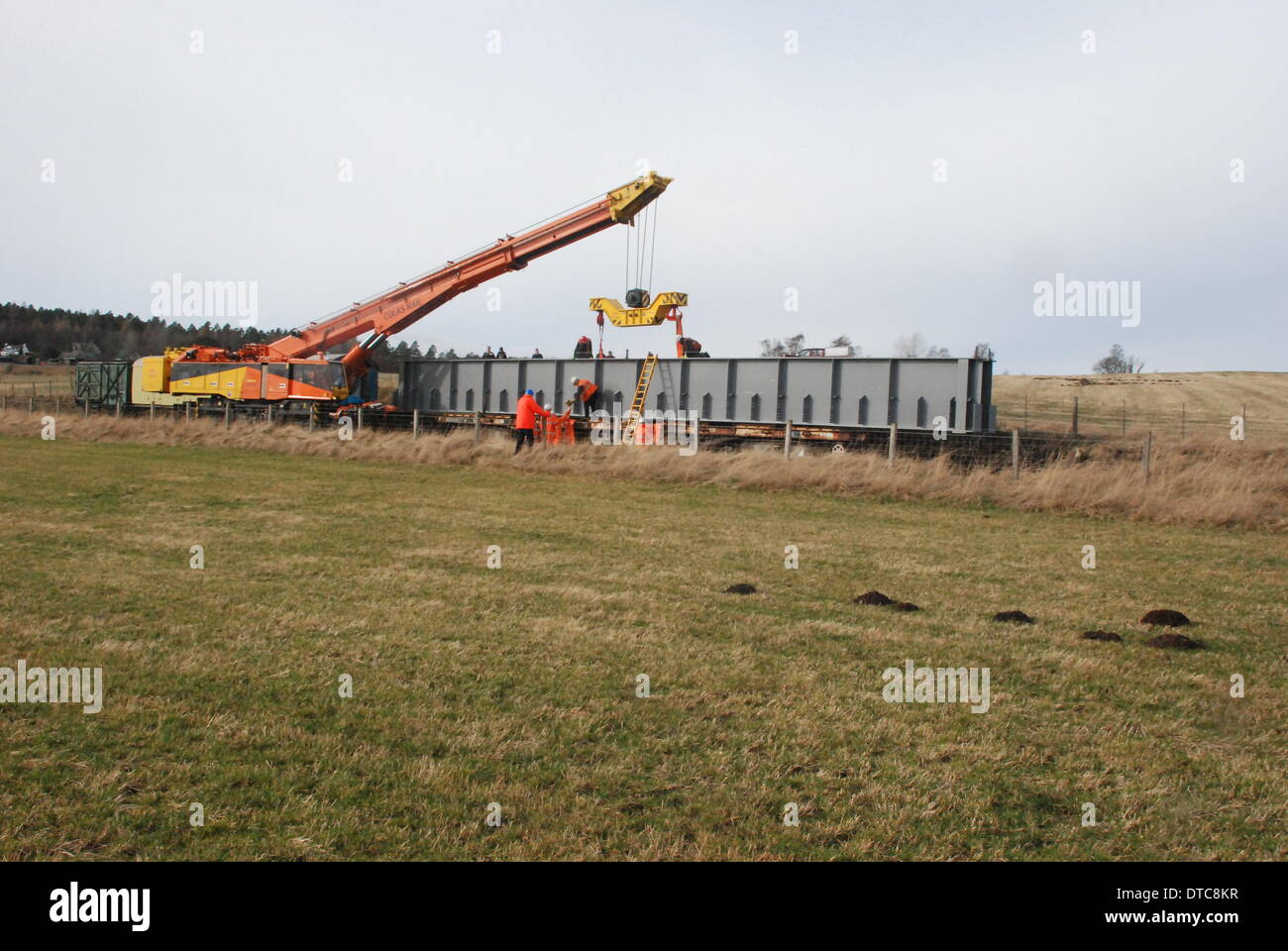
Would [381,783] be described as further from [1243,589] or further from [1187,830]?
[1243,589]

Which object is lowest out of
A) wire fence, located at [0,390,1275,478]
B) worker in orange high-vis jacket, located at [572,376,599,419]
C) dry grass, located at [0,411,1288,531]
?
dry grass, located at [0,411,1288,531]

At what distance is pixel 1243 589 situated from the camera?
30.3 ft

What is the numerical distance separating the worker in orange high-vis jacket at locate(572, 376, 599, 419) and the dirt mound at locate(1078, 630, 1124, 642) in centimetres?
1902

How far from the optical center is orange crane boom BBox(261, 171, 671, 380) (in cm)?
2302

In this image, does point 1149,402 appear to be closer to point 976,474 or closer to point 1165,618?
point 976,474

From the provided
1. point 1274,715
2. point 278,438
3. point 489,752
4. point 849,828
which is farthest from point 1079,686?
point 278,438

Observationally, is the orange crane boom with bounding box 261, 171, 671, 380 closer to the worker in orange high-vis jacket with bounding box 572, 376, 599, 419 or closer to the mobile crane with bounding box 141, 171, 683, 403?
the mobile crane with bounding box 141, 171, 683, 403

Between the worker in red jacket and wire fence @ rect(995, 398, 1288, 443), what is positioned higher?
wire fence @ rect(995, 398, 1288, 443)

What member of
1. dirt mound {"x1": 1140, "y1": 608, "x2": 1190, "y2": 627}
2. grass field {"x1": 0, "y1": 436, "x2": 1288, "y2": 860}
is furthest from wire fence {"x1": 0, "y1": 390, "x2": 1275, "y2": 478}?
dirt mound {"x1": 1140, "y1": 608, "x2": 1190, "y2": 627}

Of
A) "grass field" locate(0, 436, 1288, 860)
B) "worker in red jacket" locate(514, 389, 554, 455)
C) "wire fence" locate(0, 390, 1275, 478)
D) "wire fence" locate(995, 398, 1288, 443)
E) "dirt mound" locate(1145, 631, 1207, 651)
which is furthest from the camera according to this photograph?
"wire fence" locate(995, 398, 1288, 443)

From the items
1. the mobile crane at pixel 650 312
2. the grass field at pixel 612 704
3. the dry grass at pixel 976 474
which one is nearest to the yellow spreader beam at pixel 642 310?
the mobile crane at pixel 650 312

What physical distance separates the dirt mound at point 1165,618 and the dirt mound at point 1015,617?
1.01 m

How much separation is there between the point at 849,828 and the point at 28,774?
3.49 meters

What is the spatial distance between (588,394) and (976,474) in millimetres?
11913
